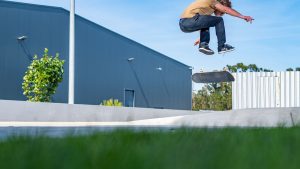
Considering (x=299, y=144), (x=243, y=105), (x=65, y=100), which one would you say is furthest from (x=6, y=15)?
(x=299, y=144)

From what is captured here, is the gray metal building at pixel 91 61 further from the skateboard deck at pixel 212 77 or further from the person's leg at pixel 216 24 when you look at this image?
the person's leg at pixel 216 24

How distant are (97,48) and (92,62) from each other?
3.42 feet

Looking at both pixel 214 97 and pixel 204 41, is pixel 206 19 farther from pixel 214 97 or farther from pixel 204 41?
pixel 214 97

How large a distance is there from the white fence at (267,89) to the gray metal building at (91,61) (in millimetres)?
10117

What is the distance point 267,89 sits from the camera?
1986 centimetres

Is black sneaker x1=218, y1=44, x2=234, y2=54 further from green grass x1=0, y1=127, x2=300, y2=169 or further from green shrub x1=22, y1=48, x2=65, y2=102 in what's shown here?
green shrub x1=22, y1=48, x2=65, y2=102

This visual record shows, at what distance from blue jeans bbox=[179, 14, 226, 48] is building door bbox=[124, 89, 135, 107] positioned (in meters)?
24.9

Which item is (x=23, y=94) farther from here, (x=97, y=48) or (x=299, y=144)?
(x=299, y=144)

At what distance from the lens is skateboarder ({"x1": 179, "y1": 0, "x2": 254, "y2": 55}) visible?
680cm

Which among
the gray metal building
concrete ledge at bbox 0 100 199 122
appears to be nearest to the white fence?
concrete ledge at bbox 0 100 199 122

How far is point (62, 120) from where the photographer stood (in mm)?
14648

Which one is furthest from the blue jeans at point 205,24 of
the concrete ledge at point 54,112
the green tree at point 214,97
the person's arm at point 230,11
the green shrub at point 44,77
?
the green tree at point 214,97

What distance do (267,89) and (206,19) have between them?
13801 millimetres

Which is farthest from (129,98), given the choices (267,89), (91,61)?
(267,89)
